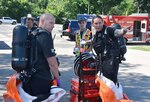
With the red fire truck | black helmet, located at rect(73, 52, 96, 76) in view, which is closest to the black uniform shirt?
black helmet, located at rect(73, 52, 96, 76)

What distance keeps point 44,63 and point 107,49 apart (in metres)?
2.07

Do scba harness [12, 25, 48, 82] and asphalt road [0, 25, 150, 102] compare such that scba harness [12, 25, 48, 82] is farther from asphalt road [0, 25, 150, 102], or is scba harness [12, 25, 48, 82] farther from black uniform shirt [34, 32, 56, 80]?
asphalt road [0, 25, 150, 102]

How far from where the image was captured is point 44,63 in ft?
16.9

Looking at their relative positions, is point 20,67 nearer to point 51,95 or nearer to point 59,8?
point 51,95

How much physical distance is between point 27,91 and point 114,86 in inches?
77.8

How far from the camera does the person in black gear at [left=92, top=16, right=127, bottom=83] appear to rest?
6.95m

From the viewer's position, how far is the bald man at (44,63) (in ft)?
16.6

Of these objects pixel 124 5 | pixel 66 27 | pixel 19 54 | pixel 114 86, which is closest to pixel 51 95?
pixel 19 54

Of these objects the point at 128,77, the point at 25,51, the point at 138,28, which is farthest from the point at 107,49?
the point at 138,28

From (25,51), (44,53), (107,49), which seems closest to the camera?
(44,53)

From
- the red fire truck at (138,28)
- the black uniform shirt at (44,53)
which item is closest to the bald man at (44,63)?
the black uniform shirt at (44,53)

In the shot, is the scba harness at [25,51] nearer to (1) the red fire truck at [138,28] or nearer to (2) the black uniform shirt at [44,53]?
(2) the black uniform shirt at [44,53]

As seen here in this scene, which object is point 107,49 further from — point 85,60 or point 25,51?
point 25,51

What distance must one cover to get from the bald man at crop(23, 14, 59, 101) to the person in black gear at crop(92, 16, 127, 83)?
1.89m
